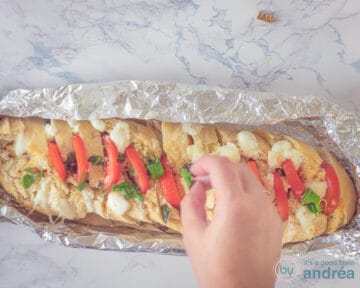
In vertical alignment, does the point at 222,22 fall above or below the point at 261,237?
above

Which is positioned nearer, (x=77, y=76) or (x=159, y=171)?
(x=159, y=171)

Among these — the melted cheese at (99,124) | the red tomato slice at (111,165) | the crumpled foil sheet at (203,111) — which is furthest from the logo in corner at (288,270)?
the melted cheese at (99,124)

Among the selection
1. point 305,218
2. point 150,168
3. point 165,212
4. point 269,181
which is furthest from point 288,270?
point 150,168

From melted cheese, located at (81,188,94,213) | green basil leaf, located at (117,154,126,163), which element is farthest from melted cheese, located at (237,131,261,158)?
melted cheese, located at (81,188,94,213)

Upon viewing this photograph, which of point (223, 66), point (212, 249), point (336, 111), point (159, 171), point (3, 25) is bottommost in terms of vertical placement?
point (212, 249)

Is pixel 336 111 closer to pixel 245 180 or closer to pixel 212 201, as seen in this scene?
pixel 212 201

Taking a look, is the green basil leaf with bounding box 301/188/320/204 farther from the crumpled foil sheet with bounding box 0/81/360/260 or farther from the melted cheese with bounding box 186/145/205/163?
the melted cheese with bounding box 186/145/205/163

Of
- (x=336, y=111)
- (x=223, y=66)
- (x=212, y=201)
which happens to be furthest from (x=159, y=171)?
(x=336, y=111)
